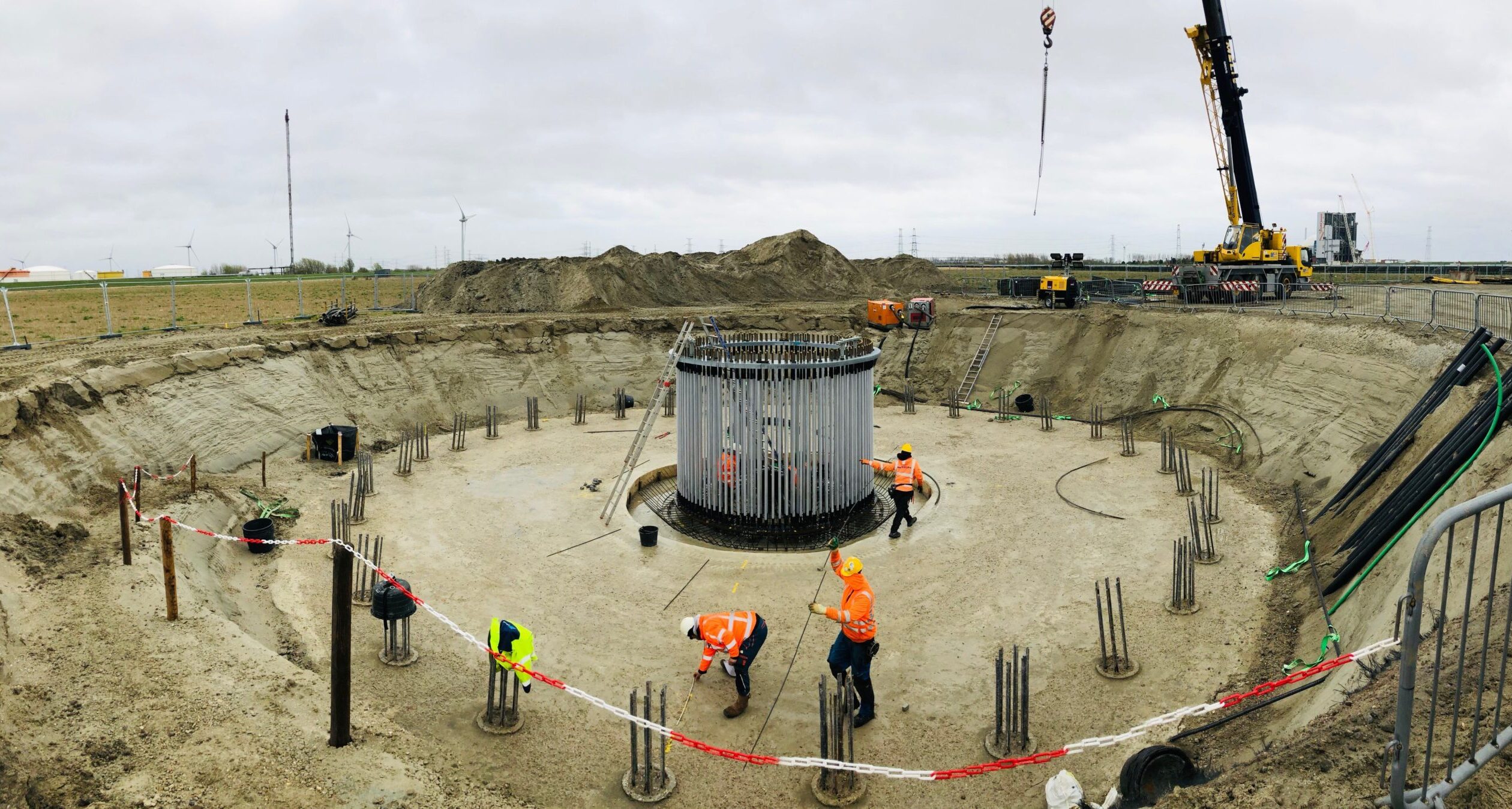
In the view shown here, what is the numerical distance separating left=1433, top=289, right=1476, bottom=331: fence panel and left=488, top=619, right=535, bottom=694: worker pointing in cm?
1933

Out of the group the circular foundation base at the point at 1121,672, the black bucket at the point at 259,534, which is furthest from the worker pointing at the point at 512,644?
the black bucket at the point at 259,534

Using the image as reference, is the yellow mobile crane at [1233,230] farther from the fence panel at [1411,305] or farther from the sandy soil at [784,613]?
the sandy soil at [784,613]

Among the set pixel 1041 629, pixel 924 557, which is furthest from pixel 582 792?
pixel 924 557

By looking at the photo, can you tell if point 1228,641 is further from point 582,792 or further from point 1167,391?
point 1167,391

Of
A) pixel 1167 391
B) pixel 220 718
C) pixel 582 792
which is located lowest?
pixel 582 792

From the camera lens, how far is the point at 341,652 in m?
7.40

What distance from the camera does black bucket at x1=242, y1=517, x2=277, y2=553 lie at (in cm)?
1361

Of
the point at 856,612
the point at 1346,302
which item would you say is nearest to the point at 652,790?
the point at 856,612

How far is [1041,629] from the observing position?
1106 cm

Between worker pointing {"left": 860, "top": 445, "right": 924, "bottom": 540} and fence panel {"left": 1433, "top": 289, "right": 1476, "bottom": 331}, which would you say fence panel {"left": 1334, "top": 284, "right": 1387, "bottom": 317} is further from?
worker pointing {"left": 860, "top": 445, "right": 924, "bottom": 540}

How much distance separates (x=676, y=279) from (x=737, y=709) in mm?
35718

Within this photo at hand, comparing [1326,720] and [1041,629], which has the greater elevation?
[1326,720]

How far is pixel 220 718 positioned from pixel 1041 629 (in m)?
9.02

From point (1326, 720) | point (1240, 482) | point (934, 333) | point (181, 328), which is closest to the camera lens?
point (1326, 720)
